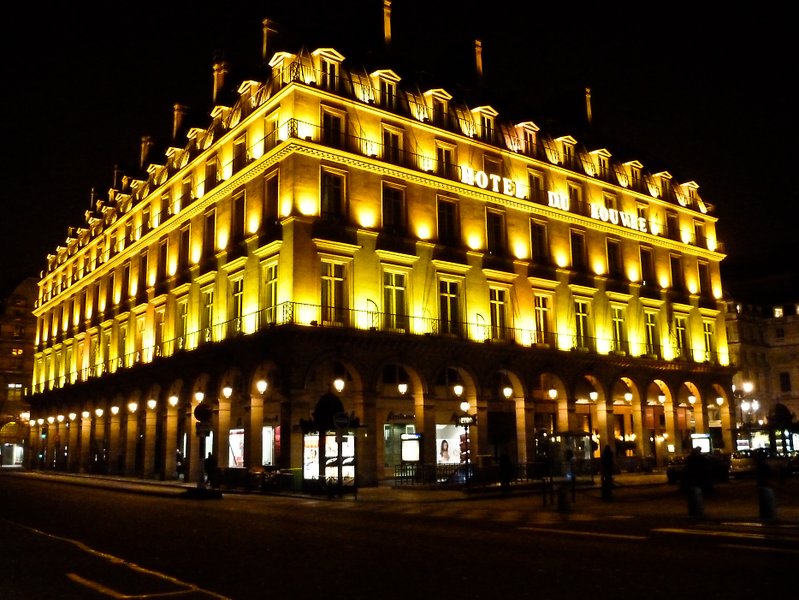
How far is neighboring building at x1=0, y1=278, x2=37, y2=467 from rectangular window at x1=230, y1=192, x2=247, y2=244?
2291 inches

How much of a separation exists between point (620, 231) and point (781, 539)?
3437cm

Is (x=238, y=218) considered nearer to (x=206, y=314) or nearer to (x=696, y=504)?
(x=206, y=314)

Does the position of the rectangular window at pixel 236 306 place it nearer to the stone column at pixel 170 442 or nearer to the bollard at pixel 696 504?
the stone column at pixel 170 442

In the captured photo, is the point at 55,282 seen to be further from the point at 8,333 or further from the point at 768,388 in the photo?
the point at 768,388

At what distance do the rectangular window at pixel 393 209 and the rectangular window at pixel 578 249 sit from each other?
1244cm

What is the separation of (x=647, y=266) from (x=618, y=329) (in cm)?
564

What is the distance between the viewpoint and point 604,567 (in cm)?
1067

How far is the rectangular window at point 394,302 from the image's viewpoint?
34.7 meters

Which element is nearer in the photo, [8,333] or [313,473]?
[313,473]

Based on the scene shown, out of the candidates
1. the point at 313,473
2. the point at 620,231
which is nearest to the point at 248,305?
the point at 313,473

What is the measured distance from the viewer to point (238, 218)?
3700 centimetres

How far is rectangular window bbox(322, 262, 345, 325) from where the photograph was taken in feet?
107

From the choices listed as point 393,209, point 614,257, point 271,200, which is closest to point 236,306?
point 271,200

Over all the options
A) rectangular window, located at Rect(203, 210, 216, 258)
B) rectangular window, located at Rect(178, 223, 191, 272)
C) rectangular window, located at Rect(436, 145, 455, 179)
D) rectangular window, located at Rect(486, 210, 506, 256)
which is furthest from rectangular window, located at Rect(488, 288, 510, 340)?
rectangular window, located at Rect(178, 223, 191, 272)
